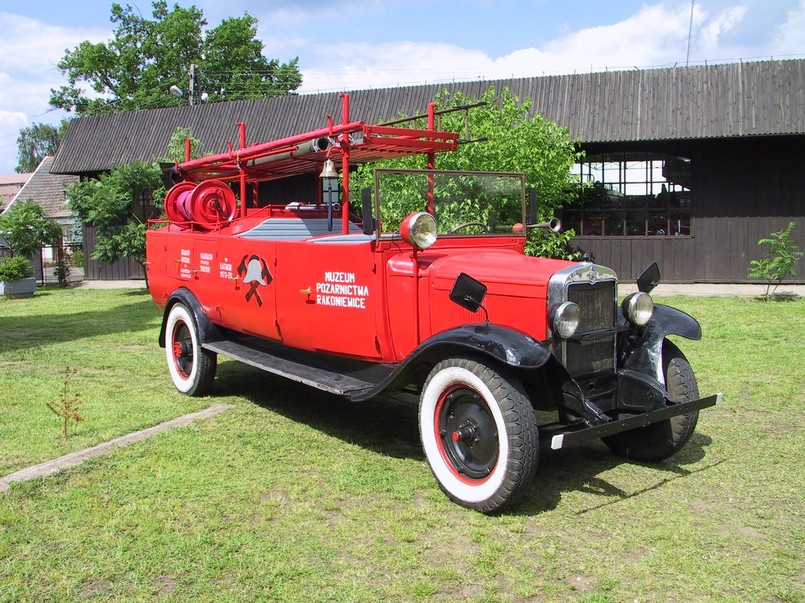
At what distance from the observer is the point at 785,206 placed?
15.1 meters

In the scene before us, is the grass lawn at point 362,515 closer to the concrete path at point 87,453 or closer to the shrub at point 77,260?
the concrete path at point 87,453

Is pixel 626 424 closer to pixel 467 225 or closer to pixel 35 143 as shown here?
pixel 467 225

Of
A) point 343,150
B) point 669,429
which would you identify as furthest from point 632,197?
point 669,429

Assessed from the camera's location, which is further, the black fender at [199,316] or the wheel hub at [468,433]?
the black fender at [199,316]

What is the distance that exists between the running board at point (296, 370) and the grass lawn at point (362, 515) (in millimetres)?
480

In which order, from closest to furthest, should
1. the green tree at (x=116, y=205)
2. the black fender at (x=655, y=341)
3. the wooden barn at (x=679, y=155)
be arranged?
the black fender at (x=655, y=341), the wooden barn at (x=679, y=155), the green tree at (x=116, y=205)

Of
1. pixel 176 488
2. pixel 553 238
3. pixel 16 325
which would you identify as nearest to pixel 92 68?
pixel 16 325

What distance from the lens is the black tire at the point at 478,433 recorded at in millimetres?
3912

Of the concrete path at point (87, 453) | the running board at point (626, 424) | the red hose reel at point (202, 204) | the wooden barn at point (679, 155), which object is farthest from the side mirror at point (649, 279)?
the wooden barn at point (679, 155)

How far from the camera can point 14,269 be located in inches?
684

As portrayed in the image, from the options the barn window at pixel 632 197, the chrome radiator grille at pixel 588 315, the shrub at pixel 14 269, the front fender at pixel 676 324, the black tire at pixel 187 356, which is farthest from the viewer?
the shrub at pixel 14 269

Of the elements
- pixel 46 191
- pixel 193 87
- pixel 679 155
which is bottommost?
pixel 679 155

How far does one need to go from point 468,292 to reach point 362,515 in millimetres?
1380

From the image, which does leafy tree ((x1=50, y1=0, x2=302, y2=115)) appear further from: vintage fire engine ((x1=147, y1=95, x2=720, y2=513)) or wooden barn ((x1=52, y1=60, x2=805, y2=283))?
vintage fire engine ((x1=147, y1=95, x2=720, y2=513))
